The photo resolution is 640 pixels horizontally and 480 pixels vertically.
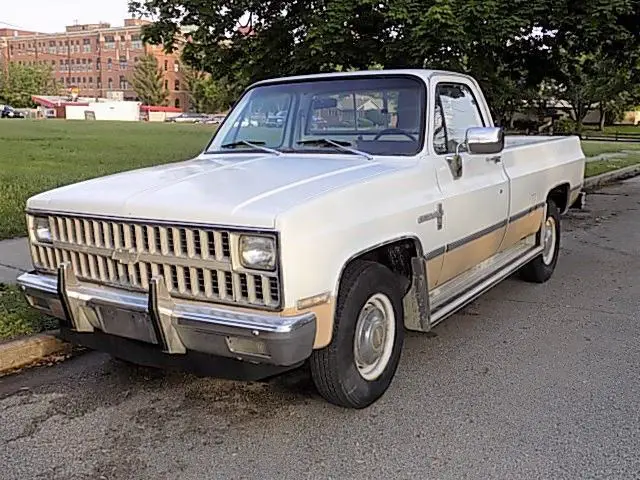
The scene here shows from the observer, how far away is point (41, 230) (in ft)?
13.3

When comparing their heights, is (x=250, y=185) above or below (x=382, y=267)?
above

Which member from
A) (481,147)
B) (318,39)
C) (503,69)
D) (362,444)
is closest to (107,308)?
(362,444)

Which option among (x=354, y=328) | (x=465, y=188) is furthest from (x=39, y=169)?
(x=354, y=328)

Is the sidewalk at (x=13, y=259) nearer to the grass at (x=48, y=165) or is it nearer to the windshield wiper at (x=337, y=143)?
the grass at (x=48, y=165)

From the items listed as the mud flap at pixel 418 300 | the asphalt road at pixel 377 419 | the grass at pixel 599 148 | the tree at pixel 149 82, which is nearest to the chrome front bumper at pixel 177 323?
the asphalt road at pixel 377 419

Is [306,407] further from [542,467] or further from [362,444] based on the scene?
[542,467]

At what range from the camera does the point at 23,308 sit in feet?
17.2

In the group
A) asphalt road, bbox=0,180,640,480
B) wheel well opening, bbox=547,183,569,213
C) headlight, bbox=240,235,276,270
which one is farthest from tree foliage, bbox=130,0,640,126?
headlight, bbox=240,235,276,270

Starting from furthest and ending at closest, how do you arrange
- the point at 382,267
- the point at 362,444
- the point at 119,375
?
1. the point at 119,375
2. the point at 382,267
3. the point at 362,444

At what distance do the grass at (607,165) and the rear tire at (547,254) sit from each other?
388 inches

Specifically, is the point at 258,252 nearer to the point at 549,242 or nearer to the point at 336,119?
the point at 336,119

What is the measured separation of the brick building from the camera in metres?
120

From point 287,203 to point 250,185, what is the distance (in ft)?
1.46

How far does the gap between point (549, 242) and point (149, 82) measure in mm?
100573
